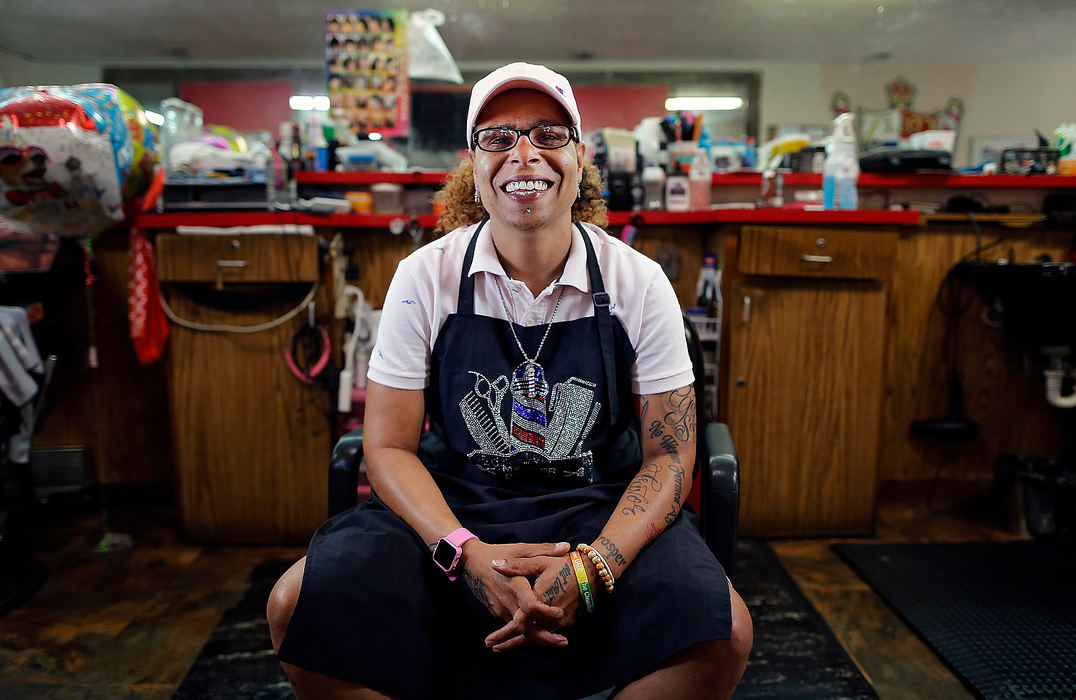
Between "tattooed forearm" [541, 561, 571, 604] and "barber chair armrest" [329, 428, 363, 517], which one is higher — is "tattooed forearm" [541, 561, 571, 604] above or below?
below

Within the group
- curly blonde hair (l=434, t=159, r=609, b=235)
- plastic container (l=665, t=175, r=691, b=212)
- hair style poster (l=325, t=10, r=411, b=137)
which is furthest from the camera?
hair style poster (l=325, t=10, r=411, b=137)

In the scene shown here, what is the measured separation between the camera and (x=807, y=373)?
2.22 m

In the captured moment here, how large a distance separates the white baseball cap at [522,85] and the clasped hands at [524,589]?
0.74 metres

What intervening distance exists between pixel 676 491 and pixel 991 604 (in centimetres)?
135

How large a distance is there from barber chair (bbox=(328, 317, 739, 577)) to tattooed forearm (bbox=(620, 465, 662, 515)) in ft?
0.28

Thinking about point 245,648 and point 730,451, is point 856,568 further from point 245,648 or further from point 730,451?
point 245,648

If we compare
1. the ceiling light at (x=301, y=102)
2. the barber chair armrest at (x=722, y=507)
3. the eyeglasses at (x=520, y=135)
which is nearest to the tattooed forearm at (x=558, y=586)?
the barber chair armrest at (x=722, y=507)

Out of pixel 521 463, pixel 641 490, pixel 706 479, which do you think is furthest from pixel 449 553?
pixel 706 479

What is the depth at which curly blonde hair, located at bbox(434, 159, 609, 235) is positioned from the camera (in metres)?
1.37

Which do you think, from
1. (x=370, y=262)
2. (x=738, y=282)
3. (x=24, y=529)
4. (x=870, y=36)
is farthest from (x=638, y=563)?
(x=870, y=36)

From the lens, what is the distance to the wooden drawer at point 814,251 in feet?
6.93

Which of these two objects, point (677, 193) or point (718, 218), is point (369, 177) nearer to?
point (677, 193)

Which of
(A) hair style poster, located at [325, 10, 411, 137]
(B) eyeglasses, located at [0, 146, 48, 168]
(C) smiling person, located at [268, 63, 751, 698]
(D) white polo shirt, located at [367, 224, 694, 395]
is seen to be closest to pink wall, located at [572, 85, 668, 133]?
(A) hair style poster, located at [325, 10, 411, 137]

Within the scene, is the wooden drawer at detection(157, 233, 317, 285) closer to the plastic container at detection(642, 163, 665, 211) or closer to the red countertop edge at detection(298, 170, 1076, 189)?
the red countertop edge at detection(298, 170, 1076, 189)
